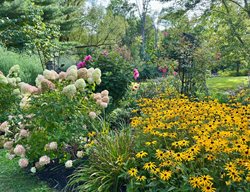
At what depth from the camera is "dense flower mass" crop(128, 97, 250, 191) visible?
196 cm

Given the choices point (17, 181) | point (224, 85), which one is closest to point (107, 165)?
point (17, 181)

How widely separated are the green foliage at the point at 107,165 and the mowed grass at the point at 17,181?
0.50 m

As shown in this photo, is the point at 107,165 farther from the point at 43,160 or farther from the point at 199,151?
the point at 199,151

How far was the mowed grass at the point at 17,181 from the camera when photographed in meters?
3.19

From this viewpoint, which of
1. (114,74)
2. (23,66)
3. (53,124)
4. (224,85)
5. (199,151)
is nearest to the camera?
(199,151)

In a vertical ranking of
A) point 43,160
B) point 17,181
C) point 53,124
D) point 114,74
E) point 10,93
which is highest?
point 114,74

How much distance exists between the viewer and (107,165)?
2.78 metres

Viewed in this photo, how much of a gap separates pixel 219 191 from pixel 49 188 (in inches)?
72.6

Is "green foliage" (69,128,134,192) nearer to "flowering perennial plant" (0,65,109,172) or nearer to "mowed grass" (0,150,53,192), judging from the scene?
"flowering perennial plant" (0,65,109,172)

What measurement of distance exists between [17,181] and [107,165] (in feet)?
4.18

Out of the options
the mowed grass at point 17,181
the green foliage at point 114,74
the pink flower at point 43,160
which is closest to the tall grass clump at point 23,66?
the green foliage at point 114,74

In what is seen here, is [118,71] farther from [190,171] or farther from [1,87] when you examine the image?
[190,171]

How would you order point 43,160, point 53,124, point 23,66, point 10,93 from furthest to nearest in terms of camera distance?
point 23,66
point 10,93
point 53,124
point 43,160

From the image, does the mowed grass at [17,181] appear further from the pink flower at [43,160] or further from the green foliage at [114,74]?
the green foliage at [114,74]
